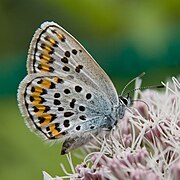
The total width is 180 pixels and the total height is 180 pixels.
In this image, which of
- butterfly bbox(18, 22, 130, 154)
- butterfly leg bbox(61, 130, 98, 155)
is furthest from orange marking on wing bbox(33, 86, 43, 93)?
butterfly leg bbox(61, 130, 98, 155)

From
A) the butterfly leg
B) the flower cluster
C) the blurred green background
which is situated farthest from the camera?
the blurred green background

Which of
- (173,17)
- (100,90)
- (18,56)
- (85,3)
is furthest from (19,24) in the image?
(100,90)

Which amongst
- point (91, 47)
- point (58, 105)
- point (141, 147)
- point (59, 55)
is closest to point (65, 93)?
point (58, 105)

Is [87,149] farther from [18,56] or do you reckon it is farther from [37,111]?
[18,56]

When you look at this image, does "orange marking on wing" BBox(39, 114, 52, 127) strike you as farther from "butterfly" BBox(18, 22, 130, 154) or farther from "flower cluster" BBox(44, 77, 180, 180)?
"flower cluster" BBox(44, 77, 180, 180)

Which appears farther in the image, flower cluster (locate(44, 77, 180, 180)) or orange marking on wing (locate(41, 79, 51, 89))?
orange marking on wing (locate(41, 79, 51, 89))

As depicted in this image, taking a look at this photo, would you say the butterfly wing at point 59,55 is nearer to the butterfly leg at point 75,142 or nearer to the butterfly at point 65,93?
the butterfly at point 65,93

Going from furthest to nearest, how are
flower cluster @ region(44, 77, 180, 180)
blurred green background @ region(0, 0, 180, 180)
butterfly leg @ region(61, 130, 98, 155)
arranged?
blurred green background @ region(0, 0, 180, 180), butterfly leg @ region(61, 130, 98, 155), flower cluster @ region(44, 77, 180, 180)
